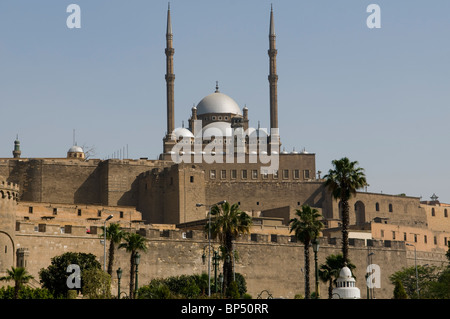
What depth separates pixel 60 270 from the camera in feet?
182

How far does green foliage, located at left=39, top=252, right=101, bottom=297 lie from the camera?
54.5m

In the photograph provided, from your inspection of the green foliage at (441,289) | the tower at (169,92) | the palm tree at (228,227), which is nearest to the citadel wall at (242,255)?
the green foliage at (441,289)

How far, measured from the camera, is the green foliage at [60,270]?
179ft

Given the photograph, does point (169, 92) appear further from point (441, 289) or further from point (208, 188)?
point (441, 289)

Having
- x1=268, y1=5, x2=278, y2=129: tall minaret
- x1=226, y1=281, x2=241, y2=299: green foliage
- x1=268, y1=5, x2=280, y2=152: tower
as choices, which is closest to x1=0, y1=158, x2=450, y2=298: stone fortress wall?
x1=268, y1=5, x2=280, y2=152: tower

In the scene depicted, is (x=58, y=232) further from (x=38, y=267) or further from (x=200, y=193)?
(x=200, y=193)

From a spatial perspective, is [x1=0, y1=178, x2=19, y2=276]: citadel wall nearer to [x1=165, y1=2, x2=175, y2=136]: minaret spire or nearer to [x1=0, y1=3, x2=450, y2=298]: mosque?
[x1=0, y1=3, x2=450, y2=298]: mosque

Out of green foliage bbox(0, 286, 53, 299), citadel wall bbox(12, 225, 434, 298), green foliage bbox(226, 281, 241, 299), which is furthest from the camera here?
citadel wall bbox(12, 225, 434, 298)

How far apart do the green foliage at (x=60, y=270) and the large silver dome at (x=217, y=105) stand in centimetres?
4908

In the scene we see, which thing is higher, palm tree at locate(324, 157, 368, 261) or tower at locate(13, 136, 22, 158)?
tower at locate(13, 136, 22, 158)

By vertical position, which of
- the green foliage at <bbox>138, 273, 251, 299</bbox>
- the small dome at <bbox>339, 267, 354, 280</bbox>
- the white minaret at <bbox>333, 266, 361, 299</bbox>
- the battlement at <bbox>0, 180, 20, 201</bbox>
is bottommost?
the white minaret at <bbox>333, 266, 361, 299</bbox>

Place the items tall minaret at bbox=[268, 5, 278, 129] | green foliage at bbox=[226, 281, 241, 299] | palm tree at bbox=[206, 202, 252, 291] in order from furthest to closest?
1. tall minaret at bbox=[268, 5, 278, 129]
2. palm tree at bbox=[206, 202, 252, 291]
3. green foliage at bbox=[226, 281, 241, 299]

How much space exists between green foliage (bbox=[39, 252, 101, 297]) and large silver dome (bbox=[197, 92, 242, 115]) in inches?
1932
